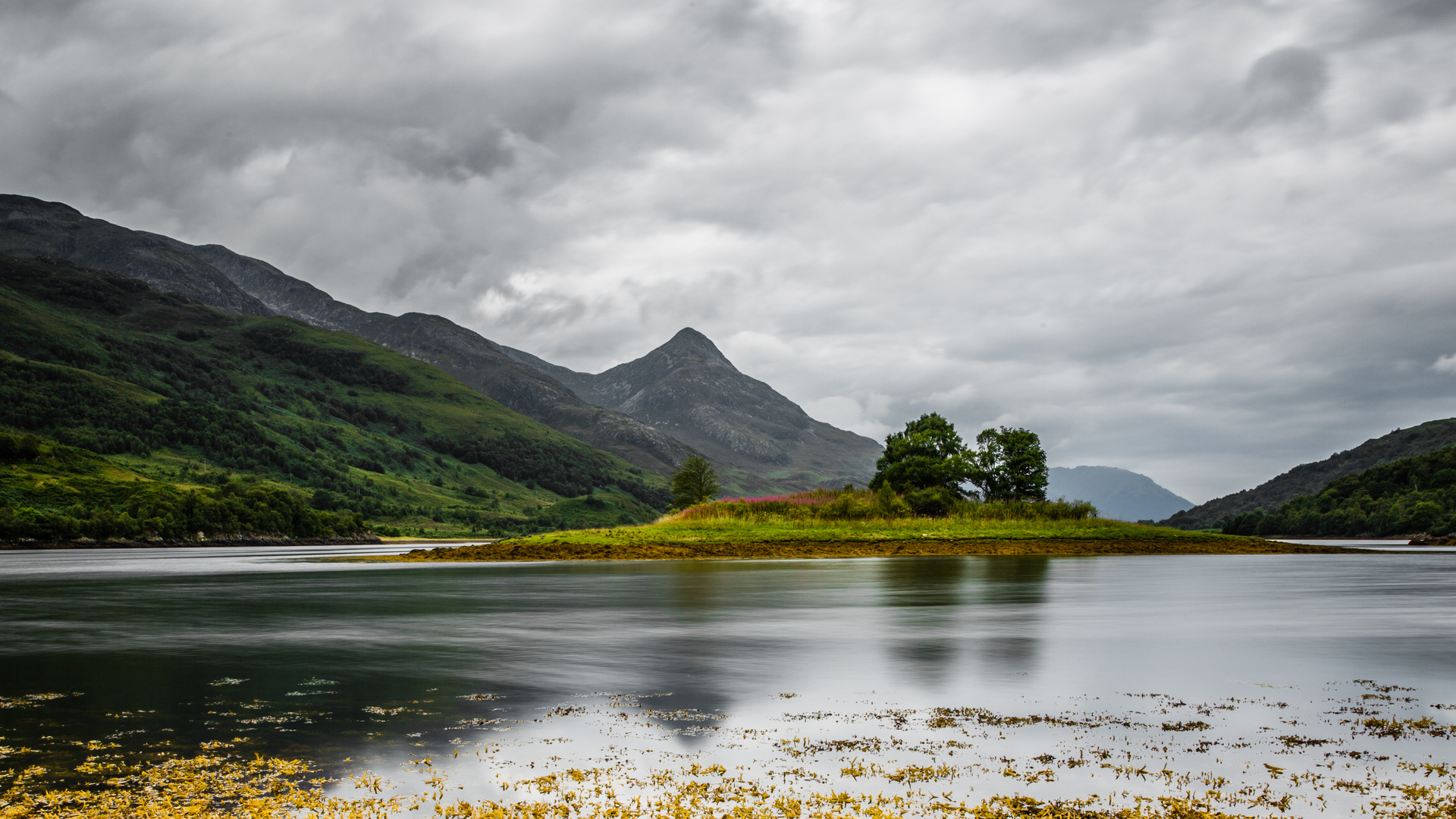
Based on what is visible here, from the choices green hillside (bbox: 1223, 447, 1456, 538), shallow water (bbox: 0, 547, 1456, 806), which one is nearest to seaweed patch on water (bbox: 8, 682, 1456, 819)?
shallow water (bbox: 0, 547, 1456, 806)

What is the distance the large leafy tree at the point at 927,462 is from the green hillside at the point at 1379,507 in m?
90.5

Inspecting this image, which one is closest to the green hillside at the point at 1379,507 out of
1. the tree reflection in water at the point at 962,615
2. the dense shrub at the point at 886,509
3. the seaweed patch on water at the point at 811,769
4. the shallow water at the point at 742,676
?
the dense shrub at the point at 886,509

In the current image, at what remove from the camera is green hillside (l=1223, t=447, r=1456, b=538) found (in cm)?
13875

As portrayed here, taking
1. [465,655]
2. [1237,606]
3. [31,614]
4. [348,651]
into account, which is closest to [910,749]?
[465,655]

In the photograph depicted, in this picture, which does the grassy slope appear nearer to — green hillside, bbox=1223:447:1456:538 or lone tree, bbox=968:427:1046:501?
lone tree, bbox=968:427:1046:501

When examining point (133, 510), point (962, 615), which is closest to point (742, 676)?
point (962, 615)

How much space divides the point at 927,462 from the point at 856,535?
14.3 meters

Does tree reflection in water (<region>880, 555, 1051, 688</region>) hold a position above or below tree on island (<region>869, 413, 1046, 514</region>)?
below

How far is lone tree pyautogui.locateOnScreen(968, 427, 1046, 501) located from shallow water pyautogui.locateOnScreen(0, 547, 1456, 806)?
44096mm

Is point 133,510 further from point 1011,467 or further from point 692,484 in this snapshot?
point 1011,467

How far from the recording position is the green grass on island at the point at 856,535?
67.4 m

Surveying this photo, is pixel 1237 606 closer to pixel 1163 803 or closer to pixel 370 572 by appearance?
pixel 1163 803

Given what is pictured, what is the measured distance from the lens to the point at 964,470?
7988 centimetres

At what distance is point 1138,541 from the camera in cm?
7194
